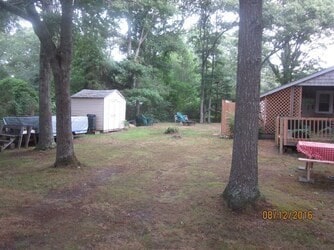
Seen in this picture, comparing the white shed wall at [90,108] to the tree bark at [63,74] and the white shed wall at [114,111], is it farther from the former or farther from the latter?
the tree bark at [63,74]

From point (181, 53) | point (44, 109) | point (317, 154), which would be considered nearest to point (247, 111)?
point (317, 154)

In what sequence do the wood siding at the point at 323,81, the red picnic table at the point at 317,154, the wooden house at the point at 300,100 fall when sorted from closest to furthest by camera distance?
the red picnic table at the point at 317,154
the wood siding at the point at 323,81
the wooden house at the point at 300,100

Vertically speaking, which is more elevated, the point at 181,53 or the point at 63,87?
the point at 181,53

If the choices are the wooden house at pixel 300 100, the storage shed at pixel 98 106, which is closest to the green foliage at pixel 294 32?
the wooden house at pixel 300 100

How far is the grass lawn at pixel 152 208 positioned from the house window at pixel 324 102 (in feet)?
25.2

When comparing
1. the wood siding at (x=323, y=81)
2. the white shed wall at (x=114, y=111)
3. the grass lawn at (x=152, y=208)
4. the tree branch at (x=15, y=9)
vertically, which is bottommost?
the grass lawn at (x=152, y=208)

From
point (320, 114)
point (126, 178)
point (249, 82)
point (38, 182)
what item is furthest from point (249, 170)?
point (320, 114)

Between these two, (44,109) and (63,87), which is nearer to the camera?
(63,87)

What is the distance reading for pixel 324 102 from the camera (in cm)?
1536

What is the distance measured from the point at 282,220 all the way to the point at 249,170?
2.65ft

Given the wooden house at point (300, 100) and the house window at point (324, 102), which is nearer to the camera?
the wooden house at point (300, 100)

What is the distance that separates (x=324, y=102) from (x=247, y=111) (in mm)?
12290

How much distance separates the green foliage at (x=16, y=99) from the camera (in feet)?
55.1

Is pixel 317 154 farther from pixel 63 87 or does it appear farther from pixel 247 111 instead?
pixel 63 87
